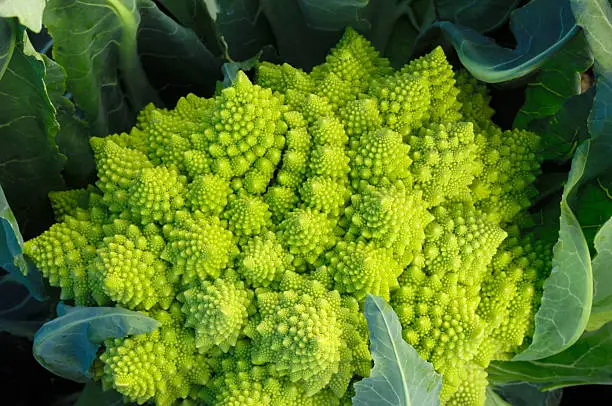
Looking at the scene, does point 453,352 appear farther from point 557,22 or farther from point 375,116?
point 557,22

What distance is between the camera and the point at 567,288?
1.47m

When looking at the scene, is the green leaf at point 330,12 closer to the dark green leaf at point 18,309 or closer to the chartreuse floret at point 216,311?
the chartreuse floret at point 216,311

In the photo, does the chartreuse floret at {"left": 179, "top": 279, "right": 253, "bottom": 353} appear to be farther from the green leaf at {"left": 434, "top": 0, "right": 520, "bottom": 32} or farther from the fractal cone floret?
the green leaf at {"left": 434, "top": 0, "right": 520, "bottom": 32}

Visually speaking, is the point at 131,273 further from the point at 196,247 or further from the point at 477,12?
the point at 477,12

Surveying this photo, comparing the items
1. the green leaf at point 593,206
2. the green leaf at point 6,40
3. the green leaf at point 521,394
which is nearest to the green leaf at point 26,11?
the green leaf at point 6,40

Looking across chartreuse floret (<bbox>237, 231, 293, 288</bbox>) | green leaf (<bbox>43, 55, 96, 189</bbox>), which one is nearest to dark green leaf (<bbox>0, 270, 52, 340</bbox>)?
green leaf (<bbox>43, 55, 96, 189</bbox>)

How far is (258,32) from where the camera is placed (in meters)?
1.91

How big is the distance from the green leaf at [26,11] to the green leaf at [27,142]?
0.12 m

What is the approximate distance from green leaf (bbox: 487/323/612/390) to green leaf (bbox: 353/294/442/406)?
414 millimetres

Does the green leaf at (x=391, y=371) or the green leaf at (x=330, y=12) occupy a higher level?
the green leaf at (x=330, y=12)

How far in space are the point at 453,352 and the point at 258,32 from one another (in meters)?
1.09

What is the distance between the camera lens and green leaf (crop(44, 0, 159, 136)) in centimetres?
154

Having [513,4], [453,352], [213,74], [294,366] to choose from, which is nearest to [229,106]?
[213,74]

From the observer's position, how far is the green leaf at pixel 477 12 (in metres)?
1.84
